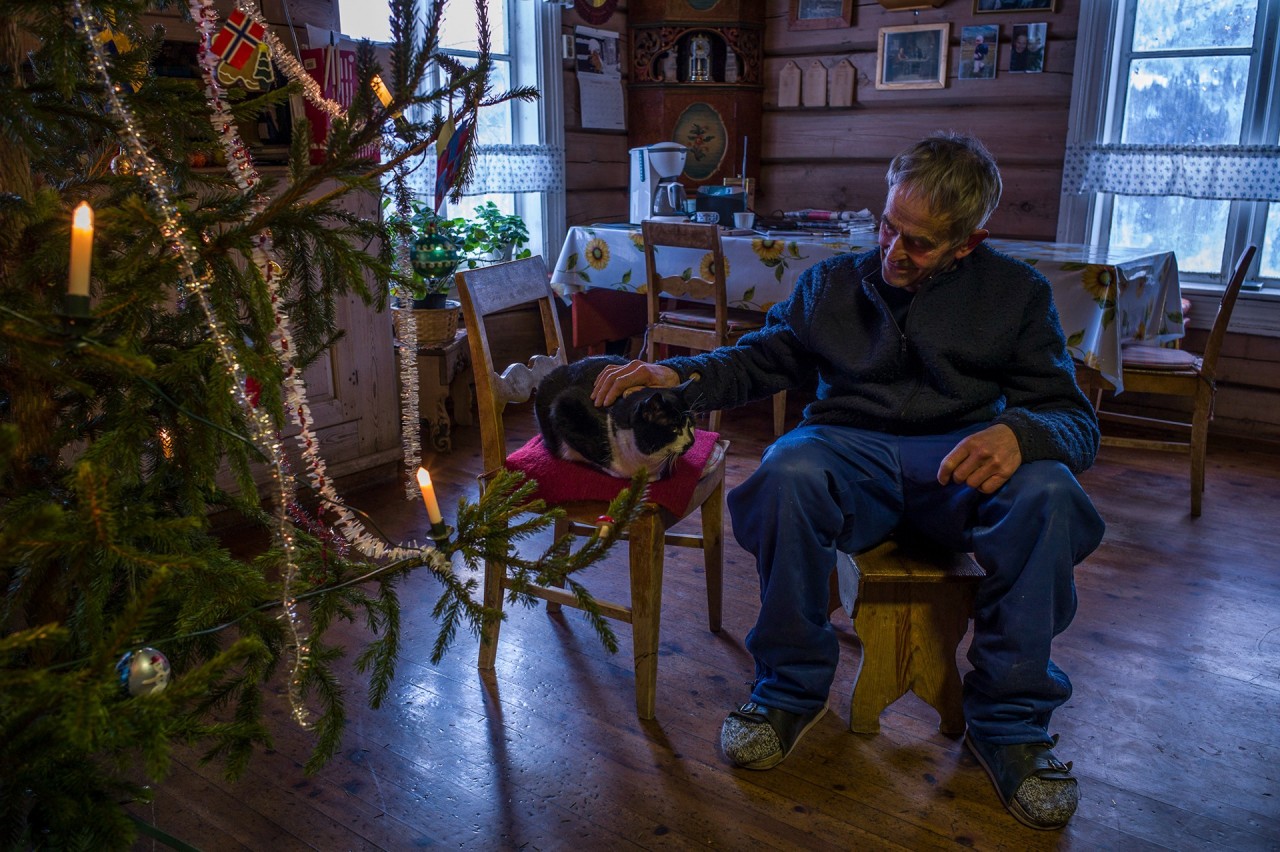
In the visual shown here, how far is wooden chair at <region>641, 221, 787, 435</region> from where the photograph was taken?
316 cm

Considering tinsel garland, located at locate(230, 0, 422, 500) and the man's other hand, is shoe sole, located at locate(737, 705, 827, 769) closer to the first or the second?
the man's other hand

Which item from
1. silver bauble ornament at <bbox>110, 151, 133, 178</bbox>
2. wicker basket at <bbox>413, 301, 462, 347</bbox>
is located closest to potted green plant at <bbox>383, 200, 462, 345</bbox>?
wicker basket at <bbox>413, 301, 462, 347</bbox>

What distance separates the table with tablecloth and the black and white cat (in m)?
→ 1.36

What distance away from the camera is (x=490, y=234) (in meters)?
3.80

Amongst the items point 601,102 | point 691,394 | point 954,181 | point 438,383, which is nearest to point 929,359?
point 954,181

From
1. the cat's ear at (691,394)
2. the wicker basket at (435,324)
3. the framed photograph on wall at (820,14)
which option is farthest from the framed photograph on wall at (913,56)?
the cat's ear at (691,394)

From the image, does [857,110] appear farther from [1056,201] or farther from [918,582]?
[918,582]

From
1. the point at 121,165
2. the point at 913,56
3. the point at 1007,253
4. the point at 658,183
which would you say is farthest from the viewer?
the point at 913,56

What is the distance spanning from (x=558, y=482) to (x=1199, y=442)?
202 centimetres

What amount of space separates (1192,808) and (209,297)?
160 cm

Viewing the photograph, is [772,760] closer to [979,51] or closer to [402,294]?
[402,294]

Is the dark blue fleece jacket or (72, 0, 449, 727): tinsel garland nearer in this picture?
(72, 0, 449, 727): tinsel garland

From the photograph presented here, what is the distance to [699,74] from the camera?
439cm

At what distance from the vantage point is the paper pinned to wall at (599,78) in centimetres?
420
